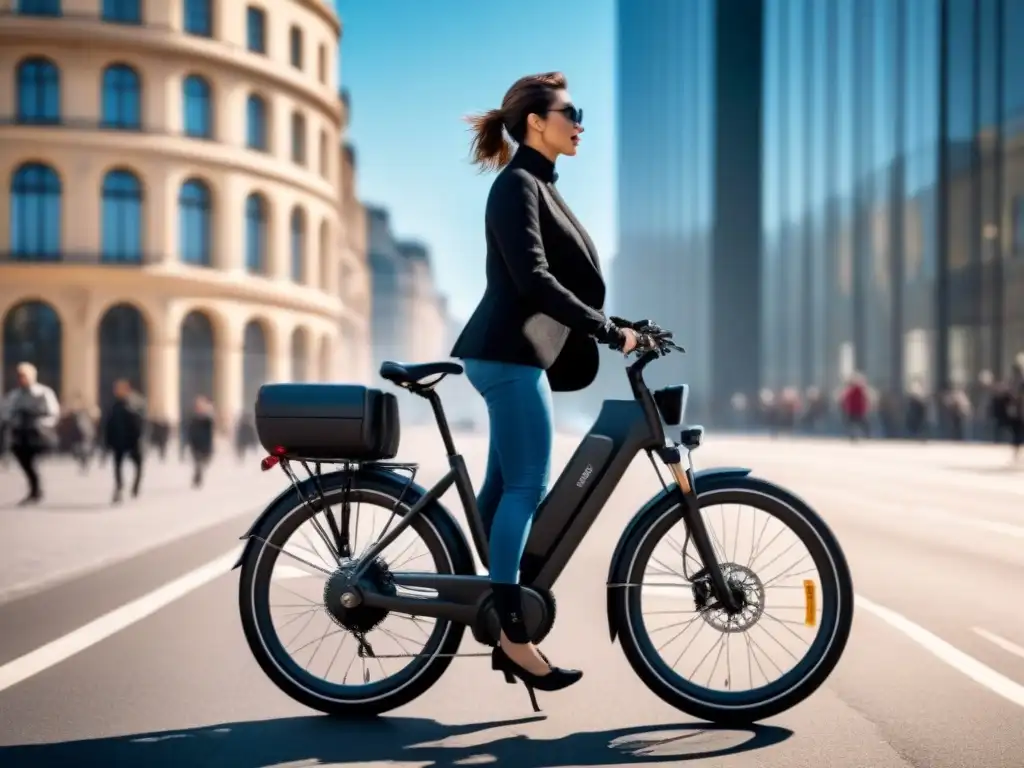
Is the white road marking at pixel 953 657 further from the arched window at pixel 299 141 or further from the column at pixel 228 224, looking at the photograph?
the arched window at pixel 299 141

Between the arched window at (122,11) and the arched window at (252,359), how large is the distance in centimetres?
1142

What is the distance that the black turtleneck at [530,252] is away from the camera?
4219 mm

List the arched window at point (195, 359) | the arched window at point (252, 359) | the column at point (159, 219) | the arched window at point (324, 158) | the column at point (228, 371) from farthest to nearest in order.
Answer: the arched window at point (324, 158)
the arched window at point (252, 359)
the column at point (228, 371)
the arched window at point (195, 359)
the column at point (159, 219)

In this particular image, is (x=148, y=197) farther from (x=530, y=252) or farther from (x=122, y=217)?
(x=530, y=252)

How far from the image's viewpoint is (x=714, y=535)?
14.2 feet

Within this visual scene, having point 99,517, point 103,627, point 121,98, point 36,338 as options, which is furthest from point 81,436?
point 103,627

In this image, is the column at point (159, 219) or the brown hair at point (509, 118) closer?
the brown hair at point (509, 118)

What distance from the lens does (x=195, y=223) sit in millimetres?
46750

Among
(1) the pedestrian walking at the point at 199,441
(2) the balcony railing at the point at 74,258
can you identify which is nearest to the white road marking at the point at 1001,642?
(1) the pedestrian walking at the point at 199,441

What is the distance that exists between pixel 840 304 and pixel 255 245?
22.8 m

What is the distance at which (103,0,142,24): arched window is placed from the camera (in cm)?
4512

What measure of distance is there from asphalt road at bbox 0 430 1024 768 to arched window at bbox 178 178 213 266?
127 ft

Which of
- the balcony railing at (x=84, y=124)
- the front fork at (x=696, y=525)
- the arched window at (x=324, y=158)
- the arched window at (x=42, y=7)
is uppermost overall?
the arched window at (x=42, y=7)

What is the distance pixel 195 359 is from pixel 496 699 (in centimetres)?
4293
